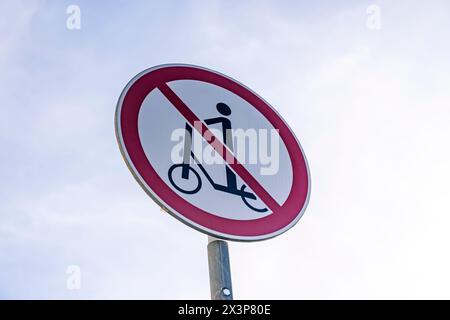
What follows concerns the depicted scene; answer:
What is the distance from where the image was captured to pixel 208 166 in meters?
2.48

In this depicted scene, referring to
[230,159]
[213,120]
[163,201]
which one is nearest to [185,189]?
[163,201]

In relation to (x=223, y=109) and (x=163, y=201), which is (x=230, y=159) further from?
(x=163, y=201)

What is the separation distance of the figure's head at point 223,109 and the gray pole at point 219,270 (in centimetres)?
58

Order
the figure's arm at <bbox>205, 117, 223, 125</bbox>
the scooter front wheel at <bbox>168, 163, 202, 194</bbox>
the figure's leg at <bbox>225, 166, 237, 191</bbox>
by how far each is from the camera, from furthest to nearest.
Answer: the figure's arm at <bbox>205, 117, 223, 125</bbox> < the figure's leg at <bbox>225, 166, 237, 191</bbox> < the scooter front wheel at <bbox>168, 163, 202, 194</bbox>

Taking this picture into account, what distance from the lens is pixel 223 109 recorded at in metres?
2.71

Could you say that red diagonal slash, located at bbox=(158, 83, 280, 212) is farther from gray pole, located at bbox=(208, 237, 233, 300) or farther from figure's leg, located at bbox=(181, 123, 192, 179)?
gray pole, located at bbox=(208, 237, 233, 300)

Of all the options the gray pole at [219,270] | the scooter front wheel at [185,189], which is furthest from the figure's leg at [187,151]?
the gray pole at [219,270]

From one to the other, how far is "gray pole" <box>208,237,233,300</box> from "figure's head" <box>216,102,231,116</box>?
1.90ft

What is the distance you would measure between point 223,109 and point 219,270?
734 millimetres

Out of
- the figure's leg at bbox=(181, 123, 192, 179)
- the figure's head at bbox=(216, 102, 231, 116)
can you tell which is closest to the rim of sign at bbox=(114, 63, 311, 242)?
the figure's leg at bbox=(181, 123, 192, 179)

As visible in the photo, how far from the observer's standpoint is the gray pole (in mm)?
2193

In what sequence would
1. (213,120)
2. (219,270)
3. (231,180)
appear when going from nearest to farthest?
(219,270)
(231,180)
(213,120)
